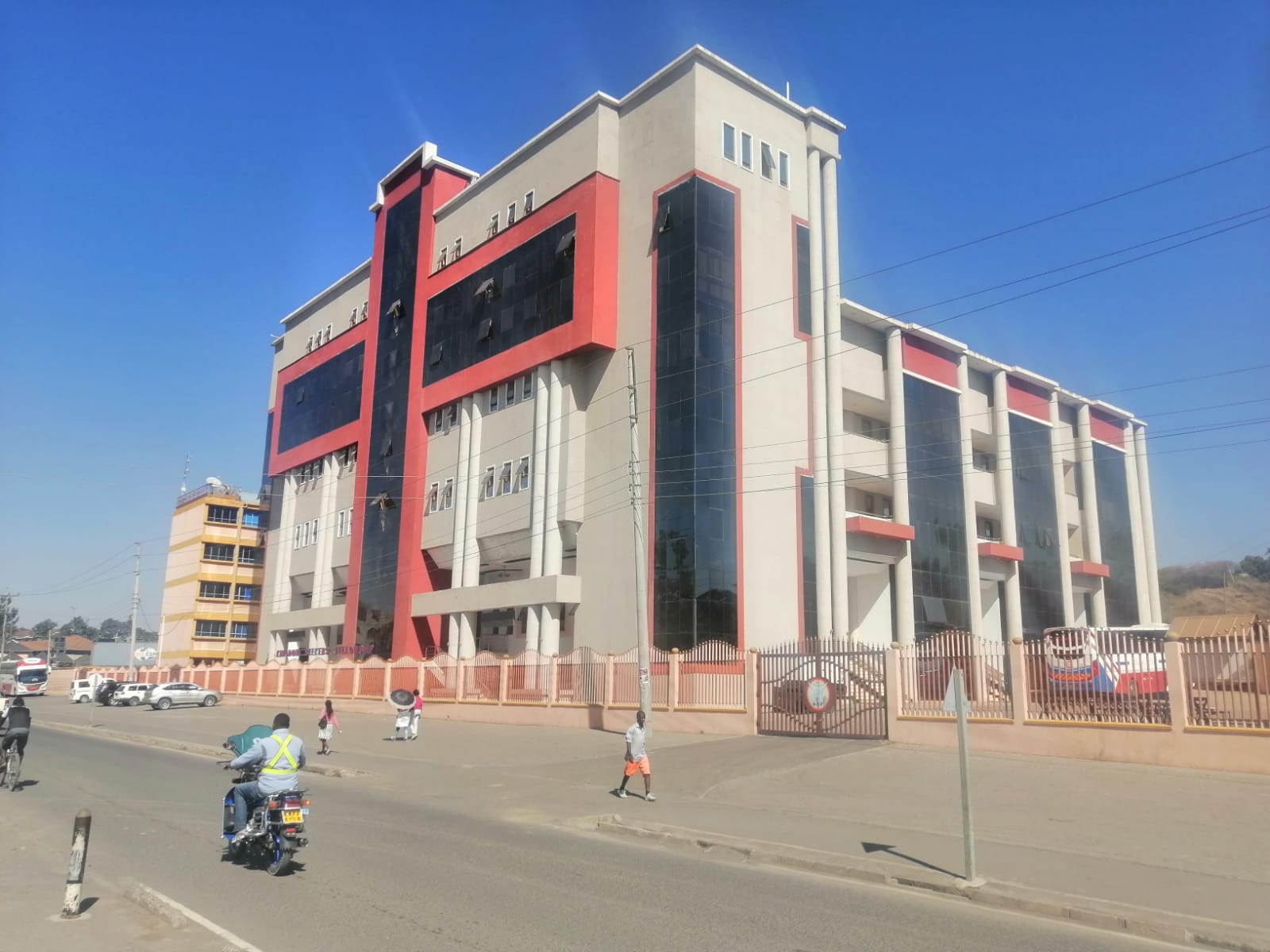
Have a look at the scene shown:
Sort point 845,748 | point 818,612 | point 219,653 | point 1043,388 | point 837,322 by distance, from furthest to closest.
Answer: point 219,653, point 1043,388, point 837,322, point 818,612, point 845,748

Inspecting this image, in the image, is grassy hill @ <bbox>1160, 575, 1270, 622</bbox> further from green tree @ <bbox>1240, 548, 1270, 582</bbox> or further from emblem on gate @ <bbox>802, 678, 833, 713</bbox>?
emblem on gate @ <bbox>802, 678, 833, 713</bbox>

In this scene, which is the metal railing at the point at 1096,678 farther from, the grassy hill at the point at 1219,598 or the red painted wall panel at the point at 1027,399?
the grassy hill at the point at 1219,598

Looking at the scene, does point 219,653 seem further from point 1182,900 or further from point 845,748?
point 1182,900

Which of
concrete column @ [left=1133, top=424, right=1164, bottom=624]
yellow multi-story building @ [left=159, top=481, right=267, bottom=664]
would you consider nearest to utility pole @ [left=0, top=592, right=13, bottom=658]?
yellow multi-story building @ [left=159, top=481, right=267, bottom=664]

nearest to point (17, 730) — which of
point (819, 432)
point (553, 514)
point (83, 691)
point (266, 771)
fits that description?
point (266, 771)

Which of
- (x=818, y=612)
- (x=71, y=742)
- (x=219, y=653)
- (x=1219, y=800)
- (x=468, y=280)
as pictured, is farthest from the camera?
(x=219, y=653)

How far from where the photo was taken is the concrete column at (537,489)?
3688cm

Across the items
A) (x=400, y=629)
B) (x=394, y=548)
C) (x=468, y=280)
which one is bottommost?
(x=400, y=629)

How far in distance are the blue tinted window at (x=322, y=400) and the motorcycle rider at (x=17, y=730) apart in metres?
38.5

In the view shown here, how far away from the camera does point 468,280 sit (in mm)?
44188

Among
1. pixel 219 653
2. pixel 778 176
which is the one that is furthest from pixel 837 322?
pixel 219 653

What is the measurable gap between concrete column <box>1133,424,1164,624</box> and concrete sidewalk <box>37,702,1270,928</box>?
143 feet

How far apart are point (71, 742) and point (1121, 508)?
52802 millimetres

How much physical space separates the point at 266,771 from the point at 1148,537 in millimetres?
57875
